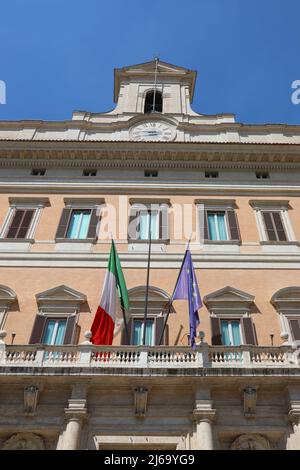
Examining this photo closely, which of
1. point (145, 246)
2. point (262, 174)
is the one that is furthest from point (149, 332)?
point (262, 174)

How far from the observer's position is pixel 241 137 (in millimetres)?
22297

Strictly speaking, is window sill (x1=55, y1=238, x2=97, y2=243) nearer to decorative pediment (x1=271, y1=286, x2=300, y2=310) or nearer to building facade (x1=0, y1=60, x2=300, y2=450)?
building facade (x1=0, y1=60, x2=300, y2=450)

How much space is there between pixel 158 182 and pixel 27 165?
5428mm

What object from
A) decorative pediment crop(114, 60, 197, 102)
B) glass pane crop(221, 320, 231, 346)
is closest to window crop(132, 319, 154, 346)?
glass pane crop(221, 320, 231, 346)

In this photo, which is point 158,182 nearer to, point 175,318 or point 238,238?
point 238,238

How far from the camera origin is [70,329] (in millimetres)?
14180

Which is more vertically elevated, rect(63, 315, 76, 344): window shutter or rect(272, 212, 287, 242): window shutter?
rect(272, 212, 287, 242): window shutter

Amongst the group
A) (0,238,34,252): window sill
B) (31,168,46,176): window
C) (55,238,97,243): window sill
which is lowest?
(0,238,34,252): window sill

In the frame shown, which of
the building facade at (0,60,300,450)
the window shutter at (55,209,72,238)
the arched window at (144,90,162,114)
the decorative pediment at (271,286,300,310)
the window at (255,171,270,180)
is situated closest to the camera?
the building facade at (0,60,300,450)

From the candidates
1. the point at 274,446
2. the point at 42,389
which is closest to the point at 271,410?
the point at 274,446

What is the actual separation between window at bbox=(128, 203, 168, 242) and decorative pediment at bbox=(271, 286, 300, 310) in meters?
4.32

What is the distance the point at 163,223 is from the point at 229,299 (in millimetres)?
4345

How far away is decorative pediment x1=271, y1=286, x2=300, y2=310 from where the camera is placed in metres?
14.8

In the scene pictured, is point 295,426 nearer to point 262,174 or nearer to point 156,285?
point 156,285
